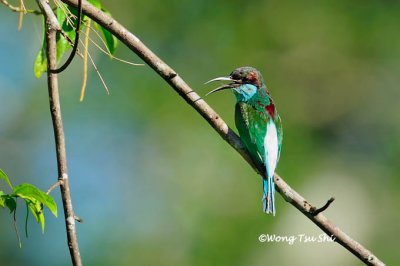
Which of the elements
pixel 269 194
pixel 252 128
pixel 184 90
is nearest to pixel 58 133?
pixel 184 90

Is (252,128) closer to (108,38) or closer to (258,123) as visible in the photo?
(258,123)

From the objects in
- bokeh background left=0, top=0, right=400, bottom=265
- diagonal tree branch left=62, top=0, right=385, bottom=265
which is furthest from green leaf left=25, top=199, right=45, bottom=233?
bokeh background left=0, top=0, right=400, bottom=265

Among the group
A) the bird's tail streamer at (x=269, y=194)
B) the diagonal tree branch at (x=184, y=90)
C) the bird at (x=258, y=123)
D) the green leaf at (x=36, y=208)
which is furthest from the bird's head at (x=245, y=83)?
the green leaf at (x=36, y=208)

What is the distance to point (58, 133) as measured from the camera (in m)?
3.14

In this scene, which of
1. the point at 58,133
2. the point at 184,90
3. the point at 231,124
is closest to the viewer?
the point at 58,133

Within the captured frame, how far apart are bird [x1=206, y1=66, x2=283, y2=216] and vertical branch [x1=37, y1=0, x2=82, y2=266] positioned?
3.79ft

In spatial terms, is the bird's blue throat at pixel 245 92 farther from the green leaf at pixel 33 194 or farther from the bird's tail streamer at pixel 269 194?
the green leaf at pixel 33 194

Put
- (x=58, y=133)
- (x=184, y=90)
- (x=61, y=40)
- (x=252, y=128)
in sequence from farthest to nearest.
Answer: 1. (x=252, y=128)
2. (x=61, y=40)
3. (x=184, y=90)
4. (x=58, y=133)

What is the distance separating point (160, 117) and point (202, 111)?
766cm

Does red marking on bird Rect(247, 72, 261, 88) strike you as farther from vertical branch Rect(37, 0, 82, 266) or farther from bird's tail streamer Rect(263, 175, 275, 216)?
vertical branch Rect(37, 0, 82, 266)

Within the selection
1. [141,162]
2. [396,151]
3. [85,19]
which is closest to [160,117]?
[141,162]

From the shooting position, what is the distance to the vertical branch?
2971 mm

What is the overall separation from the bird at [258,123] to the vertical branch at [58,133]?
45.5 inches

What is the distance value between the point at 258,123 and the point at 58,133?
164cm
